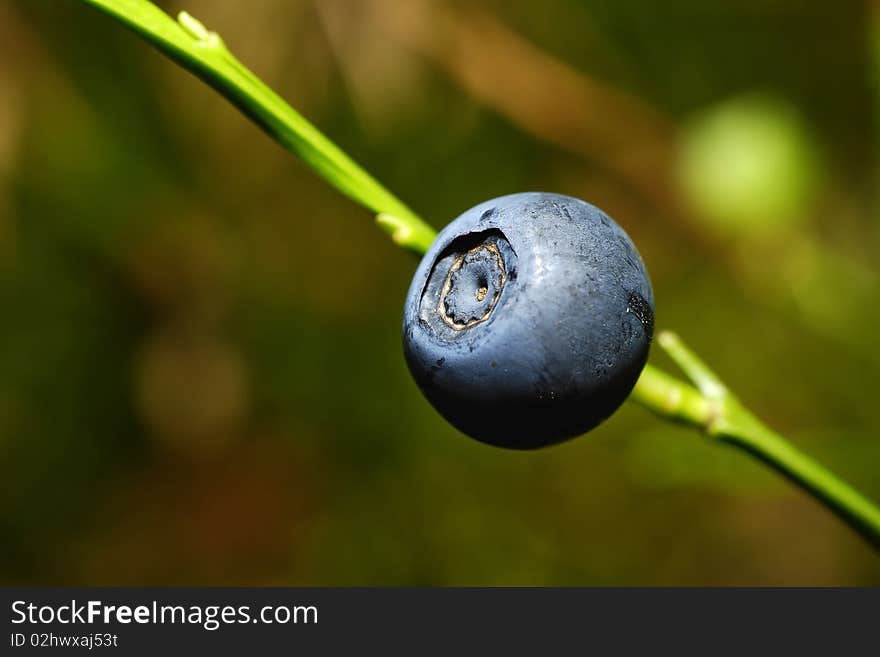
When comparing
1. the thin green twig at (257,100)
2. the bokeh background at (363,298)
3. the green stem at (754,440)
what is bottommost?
the green stem at (754,440)

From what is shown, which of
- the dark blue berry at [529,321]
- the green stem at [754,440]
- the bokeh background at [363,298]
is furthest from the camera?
the bokeh background at [363,298]

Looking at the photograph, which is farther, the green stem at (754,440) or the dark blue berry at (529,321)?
the green stem at (754,440)

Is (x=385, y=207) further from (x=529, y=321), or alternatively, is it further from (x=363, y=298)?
(x=363, y=298)

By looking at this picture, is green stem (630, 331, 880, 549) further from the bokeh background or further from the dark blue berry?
the bokeh background

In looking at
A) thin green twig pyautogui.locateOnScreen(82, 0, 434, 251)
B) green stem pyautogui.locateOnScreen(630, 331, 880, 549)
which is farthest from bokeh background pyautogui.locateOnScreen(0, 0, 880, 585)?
thin green twig pyautogui.locateOnScreen(82, 0, 434, 251)

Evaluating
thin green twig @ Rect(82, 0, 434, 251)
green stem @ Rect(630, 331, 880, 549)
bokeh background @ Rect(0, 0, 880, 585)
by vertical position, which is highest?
bokeh background @ Rect(0, 0, 880, 585)

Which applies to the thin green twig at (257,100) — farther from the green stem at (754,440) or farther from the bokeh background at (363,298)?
the bokeh background at (363,298)

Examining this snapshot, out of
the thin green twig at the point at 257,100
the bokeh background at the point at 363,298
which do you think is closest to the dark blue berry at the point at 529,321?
the thin green twig at the point at 257,100
